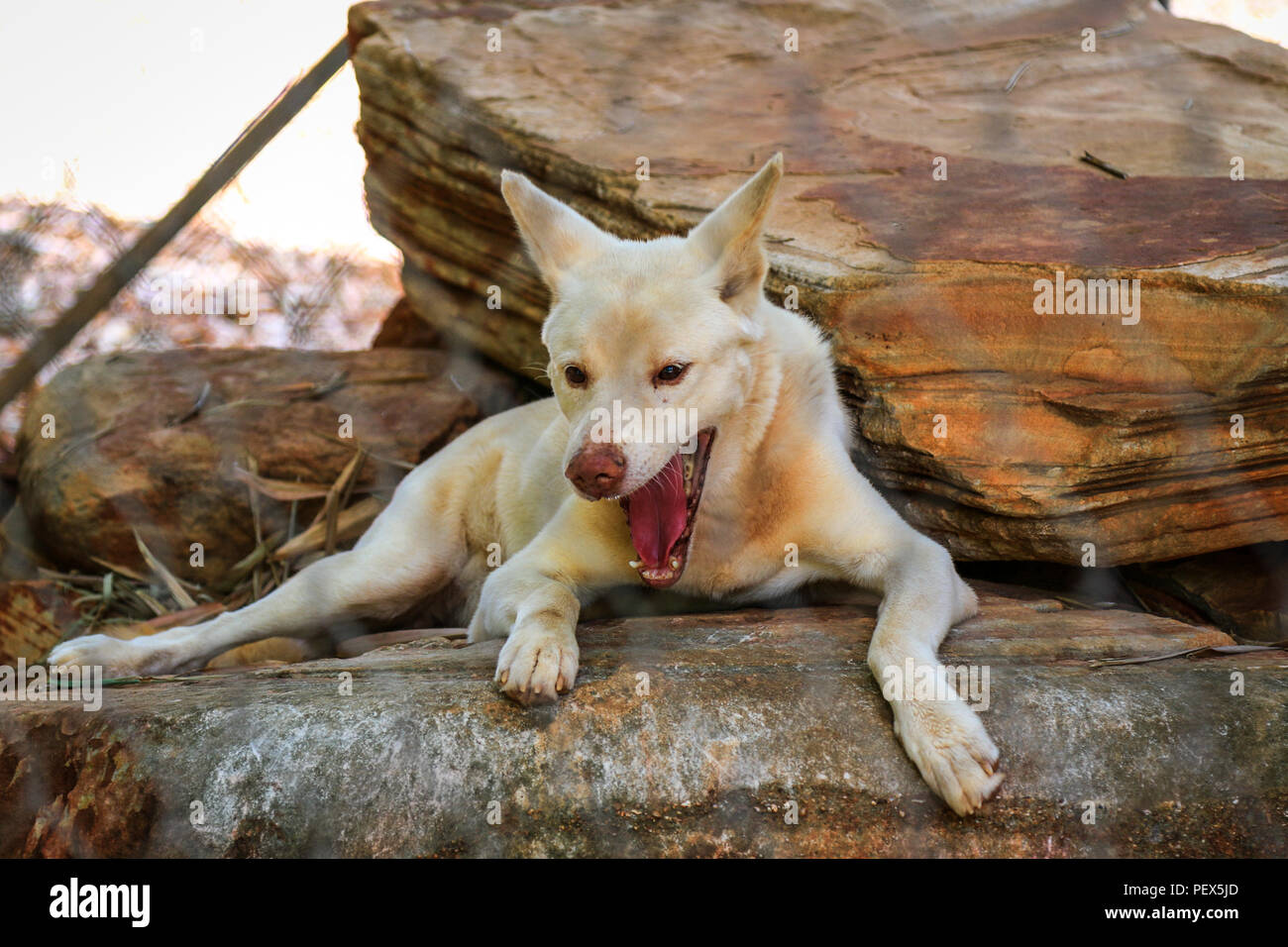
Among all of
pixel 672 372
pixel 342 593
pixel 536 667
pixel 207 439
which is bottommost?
pixel 536 667

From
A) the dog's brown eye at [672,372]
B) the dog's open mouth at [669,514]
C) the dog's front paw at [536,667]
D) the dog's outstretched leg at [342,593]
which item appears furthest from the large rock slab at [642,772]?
the dog's outstretched leg at [342,593]

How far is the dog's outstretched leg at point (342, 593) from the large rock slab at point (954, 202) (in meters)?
0.95

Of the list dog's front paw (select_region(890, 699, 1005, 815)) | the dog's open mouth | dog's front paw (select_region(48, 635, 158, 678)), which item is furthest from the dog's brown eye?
dog's front paw (select_region(48, 635, 158, 678))

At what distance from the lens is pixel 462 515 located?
4.19m

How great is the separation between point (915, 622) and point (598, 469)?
2.80ft

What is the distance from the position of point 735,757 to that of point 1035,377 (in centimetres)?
169

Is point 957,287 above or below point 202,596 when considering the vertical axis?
above

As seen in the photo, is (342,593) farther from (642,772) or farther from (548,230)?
(642,772)

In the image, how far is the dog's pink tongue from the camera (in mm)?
2996

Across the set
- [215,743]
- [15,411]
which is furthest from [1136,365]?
[15,411]

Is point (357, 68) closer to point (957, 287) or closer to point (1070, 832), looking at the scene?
point (957, 287)

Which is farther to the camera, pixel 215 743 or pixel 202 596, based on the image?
pixel 202 596

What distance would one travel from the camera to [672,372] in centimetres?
289

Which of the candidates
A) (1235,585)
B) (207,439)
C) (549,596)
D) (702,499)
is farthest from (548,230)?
(1235,585)
